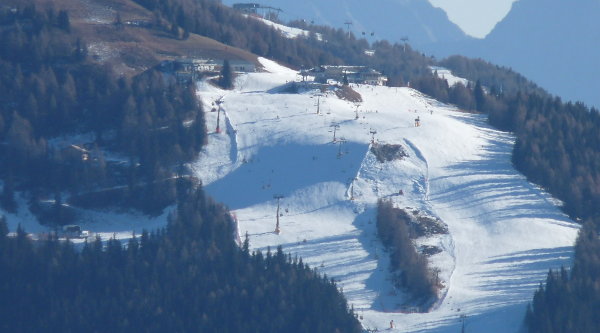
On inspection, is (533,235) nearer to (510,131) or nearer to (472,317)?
(472,317)

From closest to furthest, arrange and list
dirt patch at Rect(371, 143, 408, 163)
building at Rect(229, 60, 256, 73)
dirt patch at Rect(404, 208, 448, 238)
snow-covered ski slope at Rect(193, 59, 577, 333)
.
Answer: snow-covered ski slope at Rect(193, 59, 577, 333), dirt patch at Rect(404, 208, 448, 238), dirt patch at Rect(371, 143, 408, 163), building at Rect(229, 60, 256, 73)

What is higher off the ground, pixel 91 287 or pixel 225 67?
pixel 225 67

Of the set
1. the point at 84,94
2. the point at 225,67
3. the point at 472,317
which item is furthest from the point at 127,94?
the point at 472,317

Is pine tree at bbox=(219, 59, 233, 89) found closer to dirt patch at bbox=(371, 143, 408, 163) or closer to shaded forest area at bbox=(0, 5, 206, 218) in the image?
shaded forest area at bbox=(0, 5, 206, 218)

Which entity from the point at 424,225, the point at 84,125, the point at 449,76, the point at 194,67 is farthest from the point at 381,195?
the point at 449,76

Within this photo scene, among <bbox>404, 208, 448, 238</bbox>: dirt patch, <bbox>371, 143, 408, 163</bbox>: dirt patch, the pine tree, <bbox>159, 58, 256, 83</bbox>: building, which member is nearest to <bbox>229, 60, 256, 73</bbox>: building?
<bbox>159, 58, 256, 83</bbox>: building

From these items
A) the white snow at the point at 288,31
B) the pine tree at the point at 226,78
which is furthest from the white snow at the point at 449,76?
the pine tree at the point at 226,78
